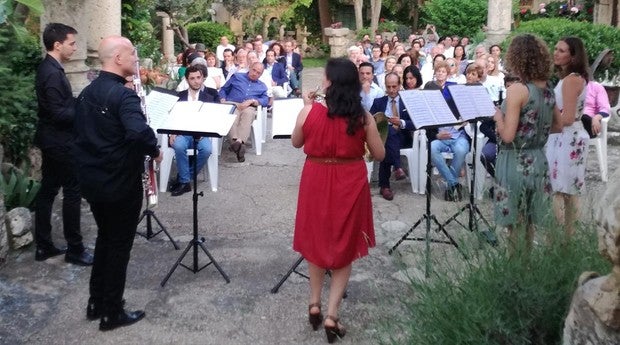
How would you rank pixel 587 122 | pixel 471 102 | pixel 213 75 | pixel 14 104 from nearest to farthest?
pixel 471 102
pixel 14 104
pixel 587 122
pixel 213 75

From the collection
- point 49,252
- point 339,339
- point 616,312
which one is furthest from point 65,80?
point 616,312

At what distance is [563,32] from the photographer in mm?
11305

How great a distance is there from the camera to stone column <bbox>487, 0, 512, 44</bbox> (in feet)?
56.0

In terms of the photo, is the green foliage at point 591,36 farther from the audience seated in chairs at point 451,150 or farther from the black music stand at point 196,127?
the black music stand at point 196,127

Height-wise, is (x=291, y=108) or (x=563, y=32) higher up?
(x=563, y=32)

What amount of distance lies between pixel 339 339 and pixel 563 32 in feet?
26.7

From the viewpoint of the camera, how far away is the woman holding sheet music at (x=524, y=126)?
4719 mm

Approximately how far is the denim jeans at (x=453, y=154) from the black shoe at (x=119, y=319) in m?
4.05

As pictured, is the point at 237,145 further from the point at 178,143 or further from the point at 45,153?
the point at 45,153

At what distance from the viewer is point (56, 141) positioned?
562 centimetres

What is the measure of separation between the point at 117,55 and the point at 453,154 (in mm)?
4505

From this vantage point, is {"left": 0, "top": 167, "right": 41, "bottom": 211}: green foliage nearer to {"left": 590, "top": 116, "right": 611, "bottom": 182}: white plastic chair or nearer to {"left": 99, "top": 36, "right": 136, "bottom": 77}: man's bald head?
{"left": 99, "top": 36, "right": 136, "bottom": 77}: man's bald head

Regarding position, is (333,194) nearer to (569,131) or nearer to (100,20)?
(569,131)

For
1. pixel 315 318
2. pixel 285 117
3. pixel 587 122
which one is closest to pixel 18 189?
pixel 285 117
